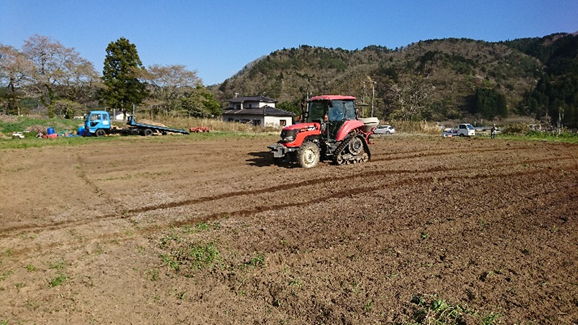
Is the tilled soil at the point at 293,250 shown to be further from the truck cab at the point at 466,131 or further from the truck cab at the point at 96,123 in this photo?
the truck cab at the point at 466,131

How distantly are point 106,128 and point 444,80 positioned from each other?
7371 centimetres

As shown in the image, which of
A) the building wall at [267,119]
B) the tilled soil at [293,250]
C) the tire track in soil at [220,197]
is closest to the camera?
the tilled soil at [293,250]

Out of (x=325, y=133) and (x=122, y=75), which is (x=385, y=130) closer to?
(x=325, y=133)

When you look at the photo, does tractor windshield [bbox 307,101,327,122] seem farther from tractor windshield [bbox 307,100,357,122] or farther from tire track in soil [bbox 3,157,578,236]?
tire track in soil [bbox 3,157,578,236]

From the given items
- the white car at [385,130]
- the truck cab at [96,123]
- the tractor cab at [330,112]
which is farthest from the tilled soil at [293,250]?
the white car at [385,130]

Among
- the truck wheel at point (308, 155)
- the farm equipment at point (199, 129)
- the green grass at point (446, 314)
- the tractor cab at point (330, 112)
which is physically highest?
the tractor cab at point (330, 112)

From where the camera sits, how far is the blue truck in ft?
85.6

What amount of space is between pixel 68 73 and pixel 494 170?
1533 inches

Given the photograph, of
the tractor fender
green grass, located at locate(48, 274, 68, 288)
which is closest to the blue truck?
the tractor fender

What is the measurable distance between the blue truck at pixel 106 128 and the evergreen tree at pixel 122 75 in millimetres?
17062

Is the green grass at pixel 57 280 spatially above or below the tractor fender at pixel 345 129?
below

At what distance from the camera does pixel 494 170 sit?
11375 mm

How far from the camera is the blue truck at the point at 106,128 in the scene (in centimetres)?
2608

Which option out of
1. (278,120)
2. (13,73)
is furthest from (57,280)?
(278,120)
